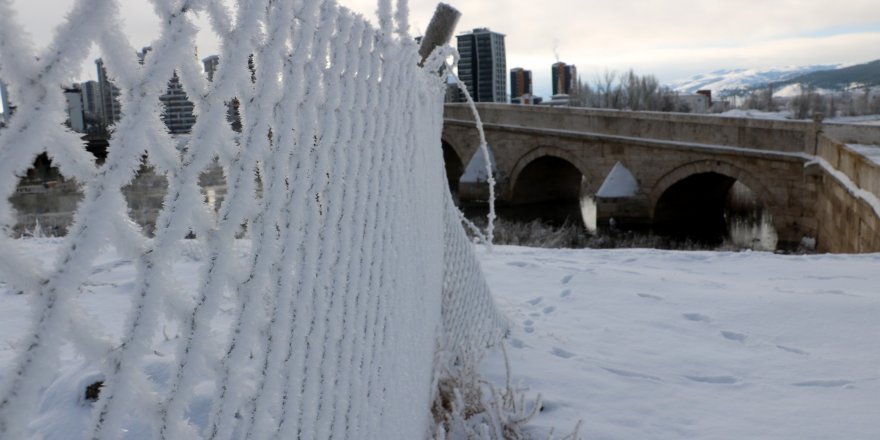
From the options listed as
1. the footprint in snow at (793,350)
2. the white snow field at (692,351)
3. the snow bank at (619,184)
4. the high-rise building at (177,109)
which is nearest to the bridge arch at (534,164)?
the snow bank at (619,184)

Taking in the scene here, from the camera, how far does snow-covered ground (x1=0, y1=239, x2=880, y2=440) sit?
284 centimetres

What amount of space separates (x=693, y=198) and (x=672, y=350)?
71.2ft

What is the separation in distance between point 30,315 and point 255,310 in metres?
0.43

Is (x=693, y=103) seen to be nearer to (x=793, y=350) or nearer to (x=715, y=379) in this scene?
(x=793, y=350)

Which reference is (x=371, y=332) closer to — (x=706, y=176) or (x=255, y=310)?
(x=255, y=310)

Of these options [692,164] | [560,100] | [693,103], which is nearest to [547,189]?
[692,164]

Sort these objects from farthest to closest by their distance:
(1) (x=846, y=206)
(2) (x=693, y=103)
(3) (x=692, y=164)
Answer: (2) (x=693, y=103) < (3) (x=692, y=164) < (1) (x=846, y=206)

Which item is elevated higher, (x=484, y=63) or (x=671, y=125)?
(x=484, y=63)

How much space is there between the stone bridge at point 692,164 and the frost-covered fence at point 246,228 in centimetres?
1181

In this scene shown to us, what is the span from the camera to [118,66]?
0.68 meters

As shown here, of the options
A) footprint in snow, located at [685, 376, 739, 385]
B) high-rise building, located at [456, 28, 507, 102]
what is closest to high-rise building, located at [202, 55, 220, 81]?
footprint in snow, located at [685, 376, 739, 385]

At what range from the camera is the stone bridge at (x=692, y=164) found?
1473 cm

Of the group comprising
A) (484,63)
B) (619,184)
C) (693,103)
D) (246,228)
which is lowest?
(619,184)

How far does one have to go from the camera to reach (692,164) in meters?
20.9
